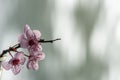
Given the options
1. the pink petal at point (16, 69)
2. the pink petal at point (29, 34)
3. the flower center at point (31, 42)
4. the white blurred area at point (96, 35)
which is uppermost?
the pink petal at point (29, 34)

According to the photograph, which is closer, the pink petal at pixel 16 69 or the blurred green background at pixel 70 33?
the pink petal at pixel 16 69

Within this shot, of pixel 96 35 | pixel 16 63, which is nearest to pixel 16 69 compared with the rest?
pixel 16 63

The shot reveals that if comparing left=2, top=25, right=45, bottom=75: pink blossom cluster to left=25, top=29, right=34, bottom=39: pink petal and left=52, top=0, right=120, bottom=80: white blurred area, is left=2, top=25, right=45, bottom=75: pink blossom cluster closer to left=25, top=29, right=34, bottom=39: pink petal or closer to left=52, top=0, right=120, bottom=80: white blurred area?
left=25, top=29, right=34, bottom=39: pink petal

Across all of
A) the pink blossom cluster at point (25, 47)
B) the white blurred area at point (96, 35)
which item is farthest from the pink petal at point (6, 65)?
the white blurred area at point (96, 35)

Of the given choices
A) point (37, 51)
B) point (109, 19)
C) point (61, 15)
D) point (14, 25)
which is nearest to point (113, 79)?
point (109, 19)

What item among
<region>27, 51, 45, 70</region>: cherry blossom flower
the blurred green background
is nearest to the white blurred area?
the blurred green background

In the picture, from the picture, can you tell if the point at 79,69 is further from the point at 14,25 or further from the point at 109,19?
the point at 14,25

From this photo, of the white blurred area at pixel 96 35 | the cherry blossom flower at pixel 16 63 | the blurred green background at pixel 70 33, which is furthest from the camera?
the white blurred area at pixel 96 35

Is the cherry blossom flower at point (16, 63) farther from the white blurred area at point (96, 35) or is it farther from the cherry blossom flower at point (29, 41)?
A: the white blurred area at point (96, 35)

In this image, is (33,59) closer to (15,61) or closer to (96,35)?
(15,61)
